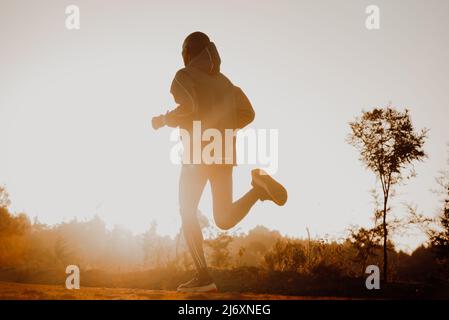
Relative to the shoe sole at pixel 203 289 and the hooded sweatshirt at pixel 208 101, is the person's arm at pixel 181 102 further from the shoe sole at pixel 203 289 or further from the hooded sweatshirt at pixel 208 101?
the shoe sole at pixel 203 289

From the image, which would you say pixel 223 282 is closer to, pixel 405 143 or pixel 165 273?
pixel 165 273

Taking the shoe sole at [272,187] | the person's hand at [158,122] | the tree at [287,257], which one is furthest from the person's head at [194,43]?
the tree at [287,257]

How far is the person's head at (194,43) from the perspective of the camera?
12.6 ft

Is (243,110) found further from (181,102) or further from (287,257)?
(287,257)

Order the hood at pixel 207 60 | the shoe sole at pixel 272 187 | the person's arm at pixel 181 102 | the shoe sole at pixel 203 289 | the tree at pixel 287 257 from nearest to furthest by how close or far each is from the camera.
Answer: the shoe sole at pixel 272 187
the shoe sole at pixel 203 289
the person's arm at pixel 181 102
the hood at pixel 207 60
the tree at pixel 287 257

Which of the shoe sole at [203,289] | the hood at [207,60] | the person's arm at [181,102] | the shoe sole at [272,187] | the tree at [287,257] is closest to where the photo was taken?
the shoe sole at [272,187]

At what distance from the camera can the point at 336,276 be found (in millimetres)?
11094

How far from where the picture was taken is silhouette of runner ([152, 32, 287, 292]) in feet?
11.2

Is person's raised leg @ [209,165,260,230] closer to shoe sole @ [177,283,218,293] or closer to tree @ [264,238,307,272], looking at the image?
shoe sole @ [177,283,218,293]

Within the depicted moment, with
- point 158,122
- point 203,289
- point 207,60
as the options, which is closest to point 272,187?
point 203,289

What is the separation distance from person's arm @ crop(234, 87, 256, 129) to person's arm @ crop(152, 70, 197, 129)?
0.64 m

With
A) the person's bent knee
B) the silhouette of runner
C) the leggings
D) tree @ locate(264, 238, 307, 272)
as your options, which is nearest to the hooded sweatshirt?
the silhouette of runner

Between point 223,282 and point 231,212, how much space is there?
8218 millimetres

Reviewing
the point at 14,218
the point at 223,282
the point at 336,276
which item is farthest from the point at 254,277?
the point at 14,218
